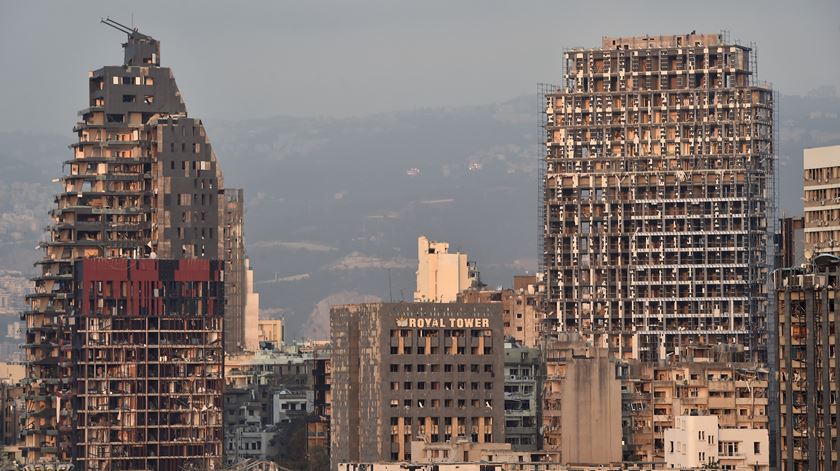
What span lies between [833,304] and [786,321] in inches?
157

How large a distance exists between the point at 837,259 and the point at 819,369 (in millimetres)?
7492

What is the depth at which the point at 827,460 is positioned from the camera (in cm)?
19412

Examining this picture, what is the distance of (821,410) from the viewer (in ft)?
642

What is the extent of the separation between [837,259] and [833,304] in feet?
10.9

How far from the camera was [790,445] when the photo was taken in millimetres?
196750

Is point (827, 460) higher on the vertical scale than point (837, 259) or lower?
lower

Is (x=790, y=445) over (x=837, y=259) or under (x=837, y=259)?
under

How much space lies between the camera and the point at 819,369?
196 m

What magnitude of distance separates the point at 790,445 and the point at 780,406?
2998mm

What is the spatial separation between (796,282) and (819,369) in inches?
241

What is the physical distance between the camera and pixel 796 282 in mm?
197875

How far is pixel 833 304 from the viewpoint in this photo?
7717 inches

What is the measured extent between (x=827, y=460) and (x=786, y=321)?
1020 cm

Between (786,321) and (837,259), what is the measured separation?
17.6ft
